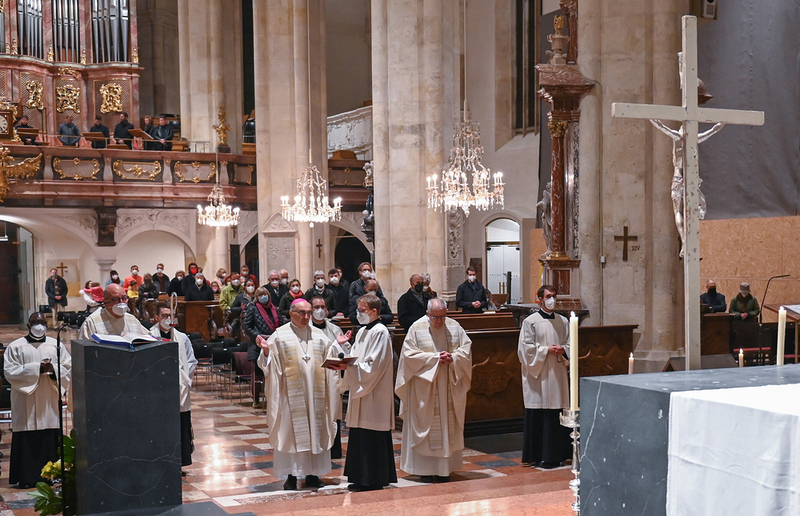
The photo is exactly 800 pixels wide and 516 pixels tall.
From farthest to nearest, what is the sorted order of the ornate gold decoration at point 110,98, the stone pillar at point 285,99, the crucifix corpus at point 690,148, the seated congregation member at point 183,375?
the ornate gold decoration at point 110,98
the stone pillar at point 285,99
the seated congregation member at point 183,375
the crucifix corpus at point 690,148

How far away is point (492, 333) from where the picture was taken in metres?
10.1

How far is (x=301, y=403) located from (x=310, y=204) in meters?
11.7

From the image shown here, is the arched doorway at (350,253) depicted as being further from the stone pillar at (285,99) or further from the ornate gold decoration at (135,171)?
the stone pillar at (285,99)

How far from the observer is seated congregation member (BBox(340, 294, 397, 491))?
7547 mm

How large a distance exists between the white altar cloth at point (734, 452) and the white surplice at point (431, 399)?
5273mm

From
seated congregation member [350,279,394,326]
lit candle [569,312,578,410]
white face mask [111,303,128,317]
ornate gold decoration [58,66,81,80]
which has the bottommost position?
seated congregation member [350,279,394,326]

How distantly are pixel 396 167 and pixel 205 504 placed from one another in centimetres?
1092

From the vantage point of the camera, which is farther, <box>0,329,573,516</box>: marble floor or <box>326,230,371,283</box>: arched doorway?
<box>326,230,371,283</box>: arched doorway

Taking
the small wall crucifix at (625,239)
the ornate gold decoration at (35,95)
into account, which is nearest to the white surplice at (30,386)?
the small wall crucifix at (625,239)

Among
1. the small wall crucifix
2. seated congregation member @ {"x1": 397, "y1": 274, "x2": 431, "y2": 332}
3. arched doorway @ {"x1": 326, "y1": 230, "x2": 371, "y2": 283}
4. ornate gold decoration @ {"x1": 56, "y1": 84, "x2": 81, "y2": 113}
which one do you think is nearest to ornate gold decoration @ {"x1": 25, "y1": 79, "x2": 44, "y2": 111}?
ornate gold decoration @ {"x1": 56, "y1": 84, "x2": 81, "y2": 113}

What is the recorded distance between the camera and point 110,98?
86.5ft

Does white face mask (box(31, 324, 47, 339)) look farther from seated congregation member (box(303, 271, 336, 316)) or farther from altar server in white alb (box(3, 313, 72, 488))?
seated congregation member (box(303, 271, 336, 316))

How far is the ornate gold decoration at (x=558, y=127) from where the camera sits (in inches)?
423

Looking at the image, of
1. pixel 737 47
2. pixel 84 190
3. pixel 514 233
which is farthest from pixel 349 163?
pixel 737 47
